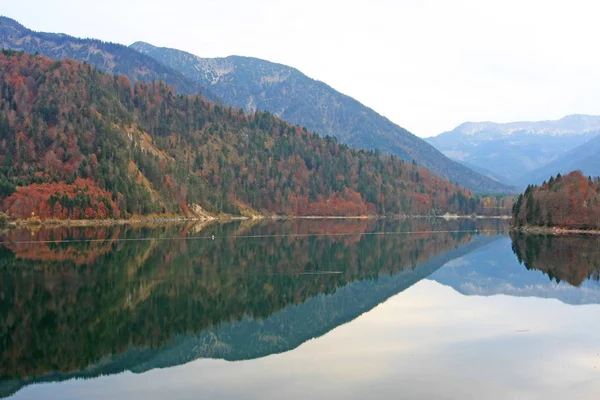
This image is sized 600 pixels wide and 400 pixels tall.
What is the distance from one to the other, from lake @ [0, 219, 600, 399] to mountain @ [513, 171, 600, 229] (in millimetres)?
65144

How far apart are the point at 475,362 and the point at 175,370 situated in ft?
50.4

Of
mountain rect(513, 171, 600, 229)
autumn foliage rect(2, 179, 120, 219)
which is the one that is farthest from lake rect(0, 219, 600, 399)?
autumn foliage rect(2, 179, 120, 219)

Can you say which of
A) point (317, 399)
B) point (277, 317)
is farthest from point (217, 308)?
point (317, 399)

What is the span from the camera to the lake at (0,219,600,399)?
98.1 ft

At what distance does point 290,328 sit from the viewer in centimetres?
4353

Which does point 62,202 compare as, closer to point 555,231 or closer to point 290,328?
point 555,231

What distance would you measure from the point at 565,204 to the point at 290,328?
121 metres

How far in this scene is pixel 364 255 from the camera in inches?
3602

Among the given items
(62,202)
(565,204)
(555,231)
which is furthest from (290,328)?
A: (62,202)

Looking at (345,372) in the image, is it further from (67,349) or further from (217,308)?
(217,308)

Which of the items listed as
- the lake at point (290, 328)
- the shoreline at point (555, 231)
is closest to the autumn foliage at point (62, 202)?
the lake at point (290, 328)

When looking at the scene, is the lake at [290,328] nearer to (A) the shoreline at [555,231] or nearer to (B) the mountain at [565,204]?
(A) the shoreline at [555,231]

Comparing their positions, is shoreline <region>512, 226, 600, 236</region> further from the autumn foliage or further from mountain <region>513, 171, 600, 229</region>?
the autumn foliage

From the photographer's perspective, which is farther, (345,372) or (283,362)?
(283,362)
